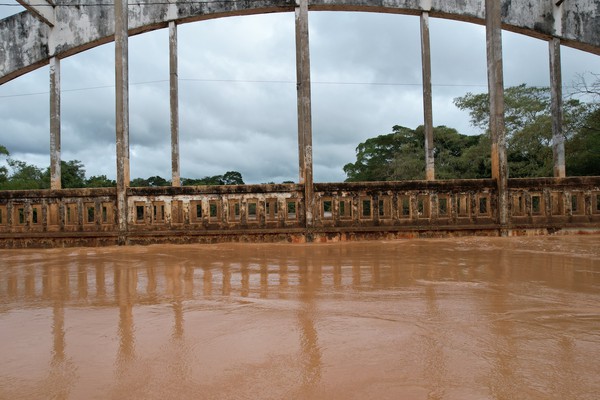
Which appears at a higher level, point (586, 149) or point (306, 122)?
point (306, 122)

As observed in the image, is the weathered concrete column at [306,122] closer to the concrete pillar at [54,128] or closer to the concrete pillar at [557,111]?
the concrete pillar at [557,111]

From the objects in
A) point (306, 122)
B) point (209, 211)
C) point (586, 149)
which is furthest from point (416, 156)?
point (209, 211)

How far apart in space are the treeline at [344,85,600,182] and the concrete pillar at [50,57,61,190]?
13967mm

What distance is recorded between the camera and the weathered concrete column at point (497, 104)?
7.00 m

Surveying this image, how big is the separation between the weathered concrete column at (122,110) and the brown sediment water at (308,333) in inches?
123

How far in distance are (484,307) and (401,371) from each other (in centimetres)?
108

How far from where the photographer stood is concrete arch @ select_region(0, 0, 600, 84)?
940cm

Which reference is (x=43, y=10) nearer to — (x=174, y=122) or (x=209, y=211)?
(x=174, y=122)

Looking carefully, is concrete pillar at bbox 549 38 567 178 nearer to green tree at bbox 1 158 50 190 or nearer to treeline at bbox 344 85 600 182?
treeline at bbox 344 85 600 182

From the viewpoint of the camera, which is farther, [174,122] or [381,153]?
[381,153]

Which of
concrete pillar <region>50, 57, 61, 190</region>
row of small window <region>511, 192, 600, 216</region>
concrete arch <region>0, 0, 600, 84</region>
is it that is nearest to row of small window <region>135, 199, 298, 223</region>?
concrete pillar <region>50, 57, 61, 190</region>

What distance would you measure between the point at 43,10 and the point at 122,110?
4.90 meters

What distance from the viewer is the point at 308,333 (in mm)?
2008

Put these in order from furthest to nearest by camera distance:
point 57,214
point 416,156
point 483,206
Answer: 1. point 416,156
2. point 483,206
3. point 57,214
